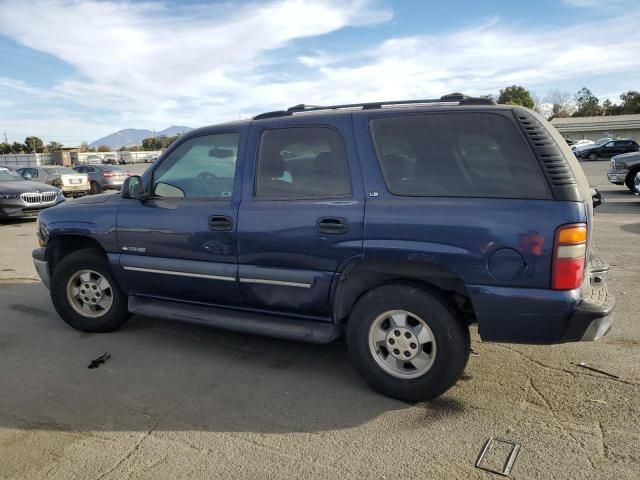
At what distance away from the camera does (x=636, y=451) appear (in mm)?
2703

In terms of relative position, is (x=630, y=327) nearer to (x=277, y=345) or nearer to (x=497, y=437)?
(x=497, y=437)

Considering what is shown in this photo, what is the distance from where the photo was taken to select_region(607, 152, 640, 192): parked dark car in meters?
14.2

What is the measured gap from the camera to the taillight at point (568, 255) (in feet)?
9.36

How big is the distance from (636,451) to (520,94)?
73704 millimetres

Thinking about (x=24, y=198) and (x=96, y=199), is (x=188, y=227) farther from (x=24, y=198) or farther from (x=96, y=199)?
(x=24, y=198)

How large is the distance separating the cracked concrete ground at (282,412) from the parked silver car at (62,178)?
16375mm

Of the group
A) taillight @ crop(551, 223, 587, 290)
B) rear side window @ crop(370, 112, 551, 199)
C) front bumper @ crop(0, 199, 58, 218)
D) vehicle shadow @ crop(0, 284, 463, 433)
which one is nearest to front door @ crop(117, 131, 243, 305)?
vehicle shadow @ crop(0, 284, 463, 433)

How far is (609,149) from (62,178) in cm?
3487

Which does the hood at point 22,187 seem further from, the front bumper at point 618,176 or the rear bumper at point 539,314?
the front bumper at point 618,176

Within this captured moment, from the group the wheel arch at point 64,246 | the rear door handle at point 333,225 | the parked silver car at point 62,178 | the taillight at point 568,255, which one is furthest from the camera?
the parked silver car at point 62,178

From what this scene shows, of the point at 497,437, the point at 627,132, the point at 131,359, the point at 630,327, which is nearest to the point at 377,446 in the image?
the point at 497,437

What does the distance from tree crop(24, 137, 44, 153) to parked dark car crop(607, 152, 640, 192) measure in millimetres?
80228

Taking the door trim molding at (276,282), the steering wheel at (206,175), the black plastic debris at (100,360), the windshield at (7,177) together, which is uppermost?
the steering wheel at (206,175)

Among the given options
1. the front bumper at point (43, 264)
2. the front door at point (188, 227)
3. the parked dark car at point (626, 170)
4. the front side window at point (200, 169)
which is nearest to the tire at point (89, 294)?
the front bumper at point (43, 264)
